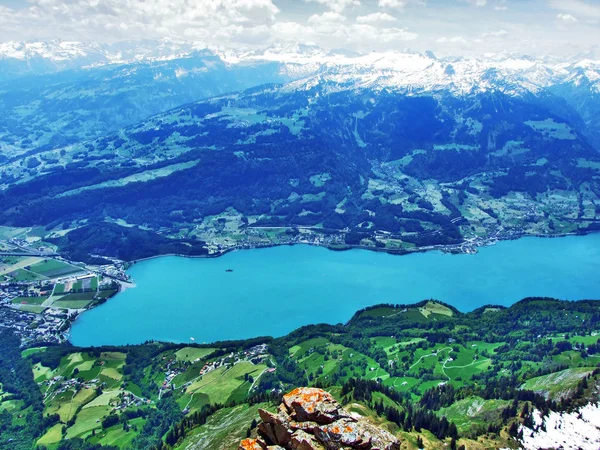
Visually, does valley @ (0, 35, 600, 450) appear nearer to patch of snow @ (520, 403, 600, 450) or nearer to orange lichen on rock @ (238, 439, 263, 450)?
patch of snow @ (520, 403, 600, 450)

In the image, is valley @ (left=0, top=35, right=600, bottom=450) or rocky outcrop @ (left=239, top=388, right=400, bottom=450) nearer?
rocky outcrop @ (left=239, top=388, right=400, bottom=450)

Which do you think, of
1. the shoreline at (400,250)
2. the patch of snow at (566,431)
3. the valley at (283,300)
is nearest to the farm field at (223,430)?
the valley at (283,300)

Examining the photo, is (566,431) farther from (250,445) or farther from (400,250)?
(400,250)

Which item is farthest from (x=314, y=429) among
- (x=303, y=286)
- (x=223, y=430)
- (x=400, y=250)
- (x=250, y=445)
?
(x=400, y=250)

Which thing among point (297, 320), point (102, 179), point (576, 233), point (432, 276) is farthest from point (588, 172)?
point (102, 179)

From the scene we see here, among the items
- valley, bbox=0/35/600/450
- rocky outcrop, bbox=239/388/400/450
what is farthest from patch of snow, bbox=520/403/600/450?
rocky outcrop, bbox=239/388/400/450

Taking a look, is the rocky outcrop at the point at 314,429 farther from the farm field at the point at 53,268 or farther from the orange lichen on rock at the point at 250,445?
the farm field at the point at 53,268
